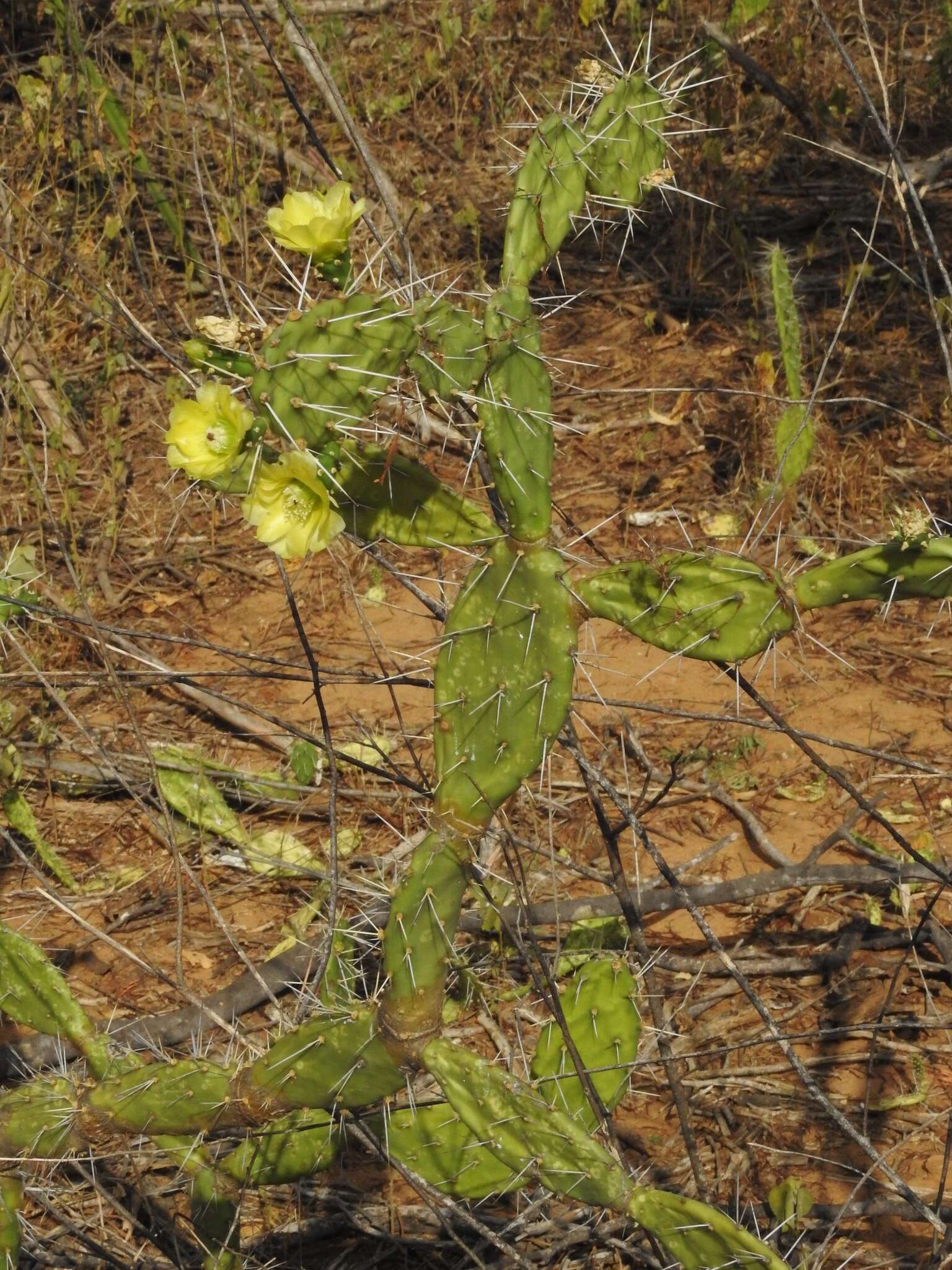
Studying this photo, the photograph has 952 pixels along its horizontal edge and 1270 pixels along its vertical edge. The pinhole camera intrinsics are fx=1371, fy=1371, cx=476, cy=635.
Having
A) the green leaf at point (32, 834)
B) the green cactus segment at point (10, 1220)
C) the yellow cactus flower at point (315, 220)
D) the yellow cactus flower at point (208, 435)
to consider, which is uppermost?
the yellow cactus flower at point (315, 220)

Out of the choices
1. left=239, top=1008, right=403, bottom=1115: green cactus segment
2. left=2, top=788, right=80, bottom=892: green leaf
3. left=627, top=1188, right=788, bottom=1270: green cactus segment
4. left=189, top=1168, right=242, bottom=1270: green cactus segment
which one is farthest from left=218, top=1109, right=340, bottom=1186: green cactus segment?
left=2, top=788, right=80, bottom=892: green leaf

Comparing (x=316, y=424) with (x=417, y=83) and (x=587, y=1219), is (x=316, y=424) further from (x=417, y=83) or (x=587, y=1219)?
(x=417, y=83)

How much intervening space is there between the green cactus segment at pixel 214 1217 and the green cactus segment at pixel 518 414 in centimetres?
99

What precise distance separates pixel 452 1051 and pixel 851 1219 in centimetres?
79

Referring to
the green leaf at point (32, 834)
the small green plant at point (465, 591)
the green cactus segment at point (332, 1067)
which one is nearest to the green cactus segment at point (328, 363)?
the small green plant at point (465, 591)

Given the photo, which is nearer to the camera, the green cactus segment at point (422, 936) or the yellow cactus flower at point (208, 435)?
the yellow cactus flower at point (208, 435)

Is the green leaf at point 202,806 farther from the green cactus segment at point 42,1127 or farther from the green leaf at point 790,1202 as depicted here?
the green leaf at point 790,1202

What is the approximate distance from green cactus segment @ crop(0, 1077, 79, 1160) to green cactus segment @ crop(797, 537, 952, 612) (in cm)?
112

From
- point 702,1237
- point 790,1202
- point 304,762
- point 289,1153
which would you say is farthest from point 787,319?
point 702,1237

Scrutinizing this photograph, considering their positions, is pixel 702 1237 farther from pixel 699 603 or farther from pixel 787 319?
pixel 787 319

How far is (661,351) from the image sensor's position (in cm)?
435

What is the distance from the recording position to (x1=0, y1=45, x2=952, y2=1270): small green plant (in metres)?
1.38

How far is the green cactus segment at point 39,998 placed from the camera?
1806 mm

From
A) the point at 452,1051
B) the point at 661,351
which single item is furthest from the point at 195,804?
the point at 661,351
